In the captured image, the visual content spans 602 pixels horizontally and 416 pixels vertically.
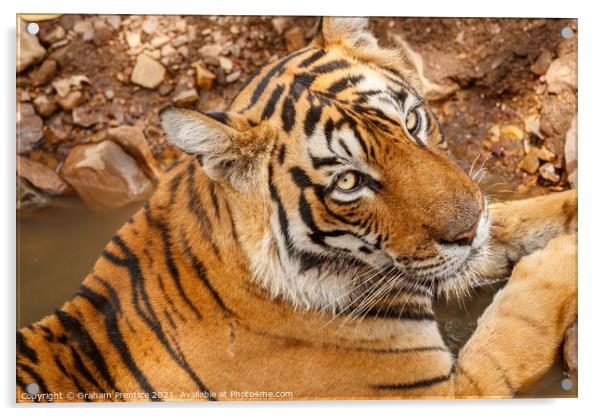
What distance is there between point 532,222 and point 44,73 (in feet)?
4.13

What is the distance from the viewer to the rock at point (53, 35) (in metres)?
1.58

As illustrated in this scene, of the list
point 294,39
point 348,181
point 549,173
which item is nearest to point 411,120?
point 348,181

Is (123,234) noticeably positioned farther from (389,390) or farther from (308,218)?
(389,390)

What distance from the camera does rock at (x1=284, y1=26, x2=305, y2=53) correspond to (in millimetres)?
1550

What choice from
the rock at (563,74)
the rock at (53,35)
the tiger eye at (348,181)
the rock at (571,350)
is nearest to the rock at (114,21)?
the rock at (53,35)

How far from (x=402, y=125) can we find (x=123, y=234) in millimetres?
638

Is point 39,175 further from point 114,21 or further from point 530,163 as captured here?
point 530,163

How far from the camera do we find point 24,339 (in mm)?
1481

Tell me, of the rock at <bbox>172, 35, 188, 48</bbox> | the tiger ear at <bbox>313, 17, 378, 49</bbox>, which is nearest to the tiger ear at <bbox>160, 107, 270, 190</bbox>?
the tiger ear at <bbox>313, 17, 378, 49</bbox>

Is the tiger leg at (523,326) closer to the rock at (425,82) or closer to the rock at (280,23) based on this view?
the rock at (425,82)

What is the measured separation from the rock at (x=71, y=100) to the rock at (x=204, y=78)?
11.2 inches

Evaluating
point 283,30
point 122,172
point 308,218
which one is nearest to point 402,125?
point 308,218

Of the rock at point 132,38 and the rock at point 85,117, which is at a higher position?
the rock at point 132,38

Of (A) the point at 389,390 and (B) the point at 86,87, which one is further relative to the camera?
(B) the point at 86,87
